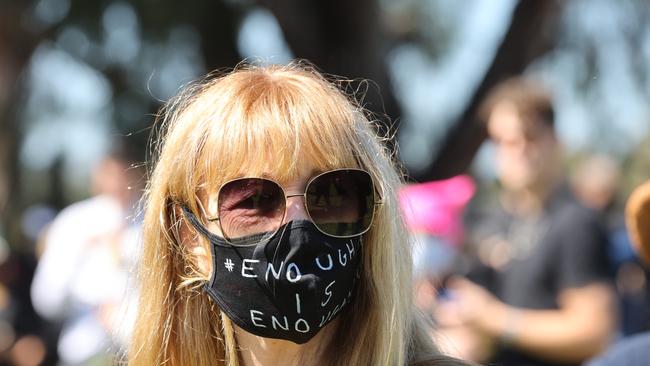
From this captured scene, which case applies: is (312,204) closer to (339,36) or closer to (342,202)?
(342,202)

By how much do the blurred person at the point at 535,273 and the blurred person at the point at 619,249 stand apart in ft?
0.59

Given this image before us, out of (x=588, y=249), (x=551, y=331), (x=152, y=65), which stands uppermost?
(x=588, y=249)

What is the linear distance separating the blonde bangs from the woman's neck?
0.34 meters

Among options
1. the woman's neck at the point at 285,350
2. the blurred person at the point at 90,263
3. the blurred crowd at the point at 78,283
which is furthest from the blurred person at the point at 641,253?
the blurred person at the point at 90,263

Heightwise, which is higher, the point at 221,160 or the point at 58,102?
the point at 221,160

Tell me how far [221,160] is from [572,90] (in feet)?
25.9

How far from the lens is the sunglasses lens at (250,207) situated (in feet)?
5.89

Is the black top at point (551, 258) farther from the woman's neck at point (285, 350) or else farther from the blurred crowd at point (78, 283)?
the woman's neck at point (285, 350)

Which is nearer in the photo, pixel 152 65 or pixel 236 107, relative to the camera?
pixel 236 107

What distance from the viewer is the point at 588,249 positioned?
11.6ft

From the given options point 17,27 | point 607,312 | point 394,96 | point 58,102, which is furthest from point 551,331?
point 58,102

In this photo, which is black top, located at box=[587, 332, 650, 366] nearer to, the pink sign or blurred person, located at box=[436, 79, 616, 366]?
blurred person, located at box=[436, 79, 616, 366]

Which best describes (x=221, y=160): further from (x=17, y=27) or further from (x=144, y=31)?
(x=17, y=27)

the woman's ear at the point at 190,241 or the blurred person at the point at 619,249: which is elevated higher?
the woman's ear at the point at 190,241
